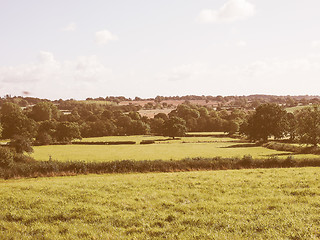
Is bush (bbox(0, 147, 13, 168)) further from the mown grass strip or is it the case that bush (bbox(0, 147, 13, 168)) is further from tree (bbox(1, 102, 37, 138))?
tree (bbox(1, 102, 37, 138))

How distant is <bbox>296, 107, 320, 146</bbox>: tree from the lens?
73.2 metres

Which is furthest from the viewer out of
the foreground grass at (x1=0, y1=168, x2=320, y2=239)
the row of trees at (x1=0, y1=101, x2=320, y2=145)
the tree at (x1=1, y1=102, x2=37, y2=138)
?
the tree at (x1=1, y1=102, x2=37, y2=138)

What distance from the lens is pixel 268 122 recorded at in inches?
3735

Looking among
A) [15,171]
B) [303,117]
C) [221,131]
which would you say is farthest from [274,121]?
[15,171]

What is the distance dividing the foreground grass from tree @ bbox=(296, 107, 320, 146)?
57.9m

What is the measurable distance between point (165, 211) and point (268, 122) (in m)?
87.3

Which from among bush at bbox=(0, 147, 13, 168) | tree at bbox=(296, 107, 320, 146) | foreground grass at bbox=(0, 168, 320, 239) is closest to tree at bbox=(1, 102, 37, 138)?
Answer: bush at bbox=(0, 147, 13, 168)

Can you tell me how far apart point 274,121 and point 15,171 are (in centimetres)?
8166

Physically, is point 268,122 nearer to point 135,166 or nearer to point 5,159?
point 135,166

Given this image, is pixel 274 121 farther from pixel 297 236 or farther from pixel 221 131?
pixel 297 236

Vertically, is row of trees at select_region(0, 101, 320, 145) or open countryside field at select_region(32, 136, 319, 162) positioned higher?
row of trees at select_region(0, 101, 320, 145)

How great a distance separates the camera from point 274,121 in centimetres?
9494

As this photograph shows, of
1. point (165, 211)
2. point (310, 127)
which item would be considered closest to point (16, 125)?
point (310, 127)

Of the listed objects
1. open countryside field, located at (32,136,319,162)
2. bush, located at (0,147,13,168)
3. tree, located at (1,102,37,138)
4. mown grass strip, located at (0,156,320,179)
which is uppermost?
tree, located at (1,102,37,138)
